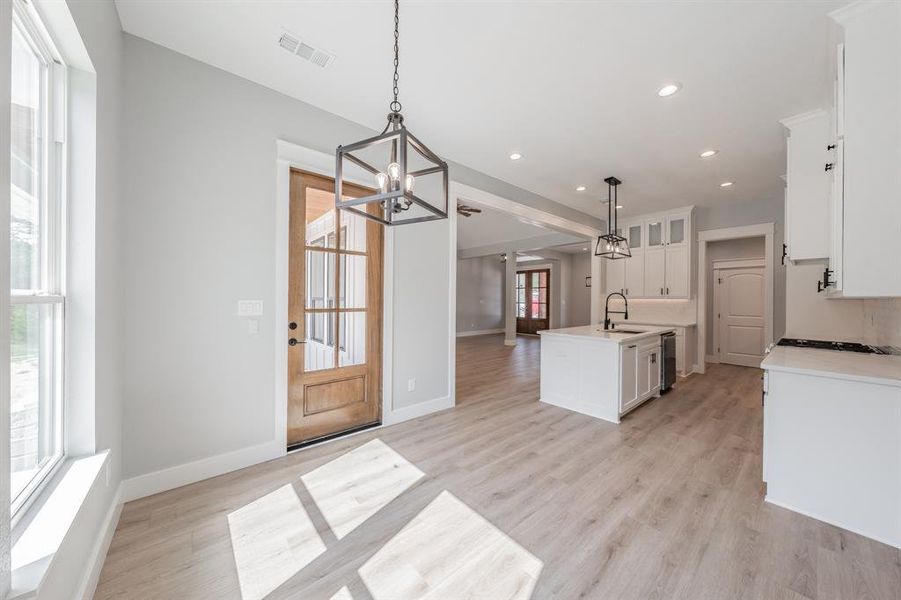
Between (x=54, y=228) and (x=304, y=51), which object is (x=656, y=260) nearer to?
(x=304, y=51)

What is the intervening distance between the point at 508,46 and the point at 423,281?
82.8 inches

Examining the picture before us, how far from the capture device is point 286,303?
8.67ft

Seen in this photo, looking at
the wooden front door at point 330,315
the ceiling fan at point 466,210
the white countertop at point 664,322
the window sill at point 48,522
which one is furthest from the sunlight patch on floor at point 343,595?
the white countertop at point 664,322

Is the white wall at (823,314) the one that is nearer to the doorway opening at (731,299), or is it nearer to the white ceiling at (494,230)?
the doorway opening at (731,299)

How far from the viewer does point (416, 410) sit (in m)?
3.51

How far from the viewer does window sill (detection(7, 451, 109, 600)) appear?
93 cm

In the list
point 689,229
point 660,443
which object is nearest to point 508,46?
point 660,443

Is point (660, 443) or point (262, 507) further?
point (660, 443)

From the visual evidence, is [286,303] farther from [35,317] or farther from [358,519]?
[358,519]

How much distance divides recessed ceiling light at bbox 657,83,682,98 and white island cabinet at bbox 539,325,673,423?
6.97 ft

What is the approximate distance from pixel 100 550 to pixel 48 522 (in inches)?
24.6

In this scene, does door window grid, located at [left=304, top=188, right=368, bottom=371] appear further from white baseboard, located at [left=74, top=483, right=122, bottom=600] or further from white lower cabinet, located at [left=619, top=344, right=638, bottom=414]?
white lower cabinet, located at [left=619, top=344, right=638, bottom=414]

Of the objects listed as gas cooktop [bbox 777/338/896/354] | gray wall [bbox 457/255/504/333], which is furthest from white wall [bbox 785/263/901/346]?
gray wall [bbox 457/255/504/333]

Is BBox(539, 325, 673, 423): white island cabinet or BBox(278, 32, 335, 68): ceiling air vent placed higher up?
BBox(278, 32, 335, 68): ceiling air vent
